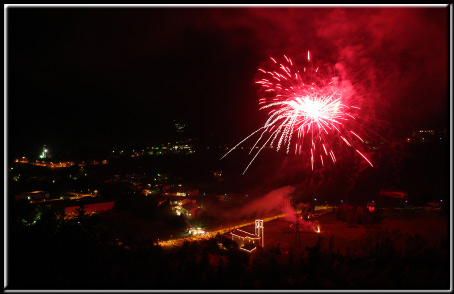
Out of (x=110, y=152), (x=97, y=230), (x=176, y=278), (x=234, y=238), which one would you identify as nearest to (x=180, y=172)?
(x=110, y=152)

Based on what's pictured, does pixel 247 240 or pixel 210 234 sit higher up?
pixel 247 240

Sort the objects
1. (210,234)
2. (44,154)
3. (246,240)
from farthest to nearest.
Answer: (44,154) → (210,234) → (246,240)

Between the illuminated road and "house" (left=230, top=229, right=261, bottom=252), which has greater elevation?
"house" (left=230, top=229, right=261, bottom=252)

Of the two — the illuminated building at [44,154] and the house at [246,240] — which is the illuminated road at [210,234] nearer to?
the house at [246,240]

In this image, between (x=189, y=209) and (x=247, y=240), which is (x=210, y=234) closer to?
(x=247, y=240)

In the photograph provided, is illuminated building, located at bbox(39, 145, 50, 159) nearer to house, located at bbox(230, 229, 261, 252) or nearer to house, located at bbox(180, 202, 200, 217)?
house, located at bbox(180, 202, 200, 217)

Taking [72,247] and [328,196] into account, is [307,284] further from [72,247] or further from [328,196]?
[328,196]

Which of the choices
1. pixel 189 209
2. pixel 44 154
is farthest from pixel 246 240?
pixel 44 154

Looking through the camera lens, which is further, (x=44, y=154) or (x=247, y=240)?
(x=44, y=154)

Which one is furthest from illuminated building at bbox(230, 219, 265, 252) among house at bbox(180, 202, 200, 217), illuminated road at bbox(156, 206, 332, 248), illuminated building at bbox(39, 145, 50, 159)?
illuminated building at bbox(39, 145, 50, 159)

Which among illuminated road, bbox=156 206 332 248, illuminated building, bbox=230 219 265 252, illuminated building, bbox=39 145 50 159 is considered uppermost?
illuminated building, bbox=39 145 50 159

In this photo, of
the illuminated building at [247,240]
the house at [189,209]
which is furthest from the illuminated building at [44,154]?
the illuminated building at [247,240]
